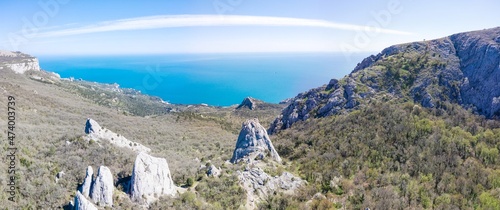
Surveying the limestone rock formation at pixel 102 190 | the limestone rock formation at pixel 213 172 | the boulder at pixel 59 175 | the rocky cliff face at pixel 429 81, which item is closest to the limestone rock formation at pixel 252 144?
the limestone rock formation at pixel 213 172

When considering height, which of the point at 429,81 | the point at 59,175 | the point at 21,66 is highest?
the point at 21,66

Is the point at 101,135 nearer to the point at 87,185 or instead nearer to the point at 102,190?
the point at 87,185

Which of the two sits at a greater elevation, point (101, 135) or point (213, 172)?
point (101, 135)

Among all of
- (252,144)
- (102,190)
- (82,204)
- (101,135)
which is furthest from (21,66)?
(82,204)

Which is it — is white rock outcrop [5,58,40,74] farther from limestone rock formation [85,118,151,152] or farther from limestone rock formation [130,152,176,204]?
limestone rock formation [130,152,176,204]

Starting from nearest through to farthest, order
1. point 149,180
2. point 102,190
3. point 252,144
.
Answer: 1. point 102,190
2. point 149,180
3. point 252,144

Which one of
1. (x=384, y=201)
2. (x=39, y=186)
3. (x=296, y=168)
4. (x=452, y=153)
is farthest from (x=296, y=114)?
(x=39, y=186)

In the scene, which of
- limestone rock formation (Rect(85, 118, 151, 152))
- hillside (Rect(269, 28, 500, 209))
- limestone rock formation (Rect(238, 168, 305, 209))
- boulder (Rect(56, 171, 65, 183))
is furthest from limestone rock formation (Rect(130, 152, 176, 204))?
limestone rock formation (Rect(85, 118, 151, 152))
